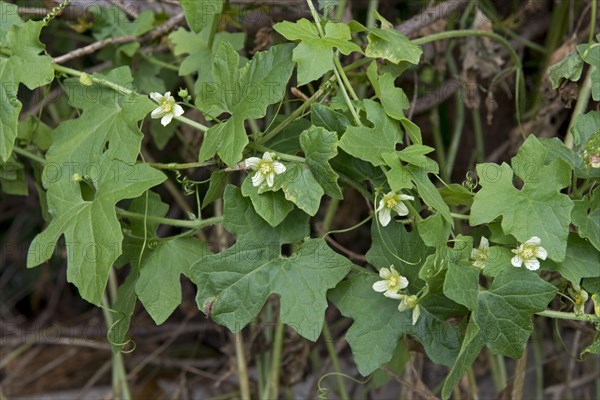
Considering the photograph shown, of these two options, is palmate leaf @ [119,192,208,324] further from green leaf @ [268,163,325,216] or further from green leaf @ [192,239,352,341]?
green leaf @ [268,163,325,216]

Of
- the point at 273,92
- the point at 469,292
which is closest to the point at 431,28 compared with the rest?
the point at 273,92

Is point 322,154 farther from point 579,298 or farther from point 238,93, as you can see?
point 579,298

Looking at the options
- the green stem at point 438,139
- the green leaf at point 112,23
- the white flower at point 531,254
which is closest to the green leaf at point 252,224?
the white flower at point 531,254

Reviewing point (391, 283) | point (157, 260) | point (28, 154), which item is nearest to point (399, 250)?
point (391, 283)

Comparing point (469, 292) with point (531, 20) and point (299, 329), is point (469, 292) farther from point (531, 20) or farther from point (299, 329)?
point (531, 20)

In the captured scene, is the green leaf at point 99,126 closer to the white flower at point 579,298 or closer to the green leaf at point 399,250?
the green leaf at point 399,250

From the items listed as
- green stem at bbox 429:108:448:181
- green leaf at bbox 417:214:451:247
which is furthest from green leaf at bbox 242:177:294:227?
green stem at bbox 429:108:448:181

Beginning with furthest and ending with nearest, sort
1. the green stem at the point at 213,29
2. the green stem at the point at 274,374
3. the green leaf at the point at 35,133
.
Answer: the green stem at the point at 274,374
the green leaf at the point at 35,133
the green stem at the point at 213,29
